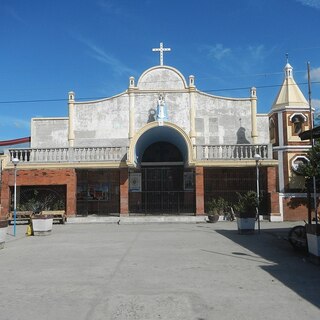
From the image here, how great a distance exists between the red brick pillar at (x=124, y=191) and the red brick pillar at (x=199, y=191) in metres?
4.13

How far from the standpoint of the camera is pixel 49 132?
29125mm

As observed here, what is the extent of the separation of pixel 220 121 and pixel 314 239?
1829 centimetres

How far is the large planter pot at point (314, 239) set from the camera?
11.0 meters

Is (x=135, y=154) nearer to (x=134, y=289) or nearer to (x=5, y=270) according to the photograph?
(x=5, y=270)

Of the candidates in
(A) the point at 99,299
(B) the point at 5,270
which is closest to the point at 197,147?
(B) the point at 5,270

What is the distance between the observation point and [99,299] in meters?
7.41

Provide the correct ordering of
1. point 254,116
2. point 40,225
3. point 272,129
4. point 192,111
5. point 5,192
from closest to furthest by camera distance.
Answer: point 40,225, point 5,192, point 192,111, point 254,116, point 272,129

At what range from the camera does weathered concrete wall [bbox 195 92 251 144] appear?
94.3 feet

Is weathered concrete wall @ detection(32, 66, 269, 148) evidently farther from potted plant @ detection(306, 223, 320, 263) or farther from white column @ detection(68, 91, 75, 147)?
potted plant @ detection(306, 223, 320, 263)

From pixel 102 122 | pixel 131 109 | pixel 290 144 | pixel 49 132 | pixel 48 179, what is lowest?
pixel 48 179

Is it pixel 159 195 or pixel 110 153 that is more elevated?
pixel 110 153

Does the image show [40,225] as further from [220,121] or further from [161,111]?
[220,121]

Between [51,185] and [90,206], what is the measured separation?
303 cm

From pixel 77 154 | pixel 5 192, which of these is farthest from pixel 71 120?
pixel 5 192
